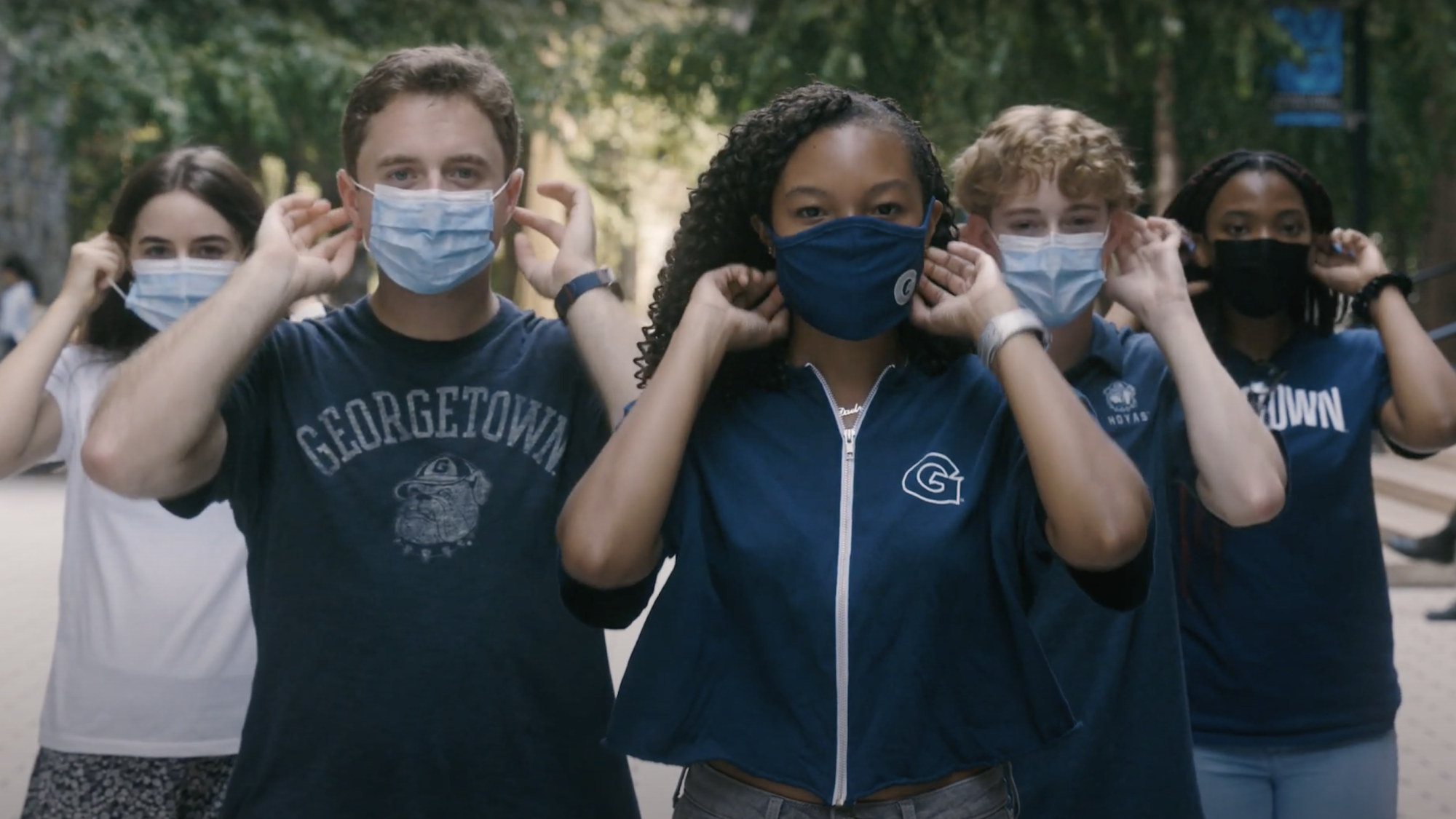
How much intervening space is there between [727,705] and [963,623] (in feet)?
1.21

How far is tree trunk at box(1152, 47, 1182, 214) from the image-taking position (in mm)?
12727

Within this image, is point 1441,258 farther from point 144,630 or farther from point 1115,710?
point 144,630

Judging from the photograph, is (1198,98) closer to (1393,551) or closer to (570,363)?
(1393,551)

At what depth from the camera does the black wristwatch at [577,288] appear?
3170 millimetres

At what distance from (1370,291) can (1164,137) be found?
9298 millimetres

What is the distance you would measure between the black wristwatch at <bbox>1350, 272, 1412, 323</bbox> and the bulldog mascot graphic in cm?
229

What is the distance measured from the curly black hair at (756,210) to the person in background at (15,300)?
15.2m

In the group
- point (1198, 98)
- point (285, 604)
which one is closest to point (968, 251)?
point (285, 604)

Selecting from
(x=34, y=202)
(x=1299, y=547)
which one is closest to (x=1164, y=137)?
(x=1299, y=547)

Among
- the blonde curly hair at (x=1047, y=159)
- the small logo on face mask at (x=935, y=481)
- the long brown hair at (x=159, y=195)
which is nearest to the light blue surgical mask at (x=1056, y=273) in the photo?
the blonde curly hair at (x=1047, y=159)

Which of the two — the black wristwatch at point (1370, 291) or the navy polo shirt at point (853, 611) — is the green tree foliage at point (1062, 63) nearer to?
the black wristwatch at point (1370, 291)

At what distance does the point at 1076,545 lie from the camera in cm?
Result: 242

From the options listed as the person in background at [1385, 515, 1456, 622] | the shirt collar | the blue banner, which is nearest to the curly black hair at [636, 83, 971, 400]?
the shirt collar

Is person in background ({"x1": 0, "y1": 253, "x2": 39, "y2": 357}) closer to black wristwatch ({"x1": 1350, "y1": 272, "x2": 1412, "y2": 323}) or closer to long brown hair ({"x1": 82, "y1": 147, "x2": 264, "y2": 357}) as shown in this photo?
long brown hair ({"x1": 82, "y1": 147, "x2": 264, "y2": 357})
